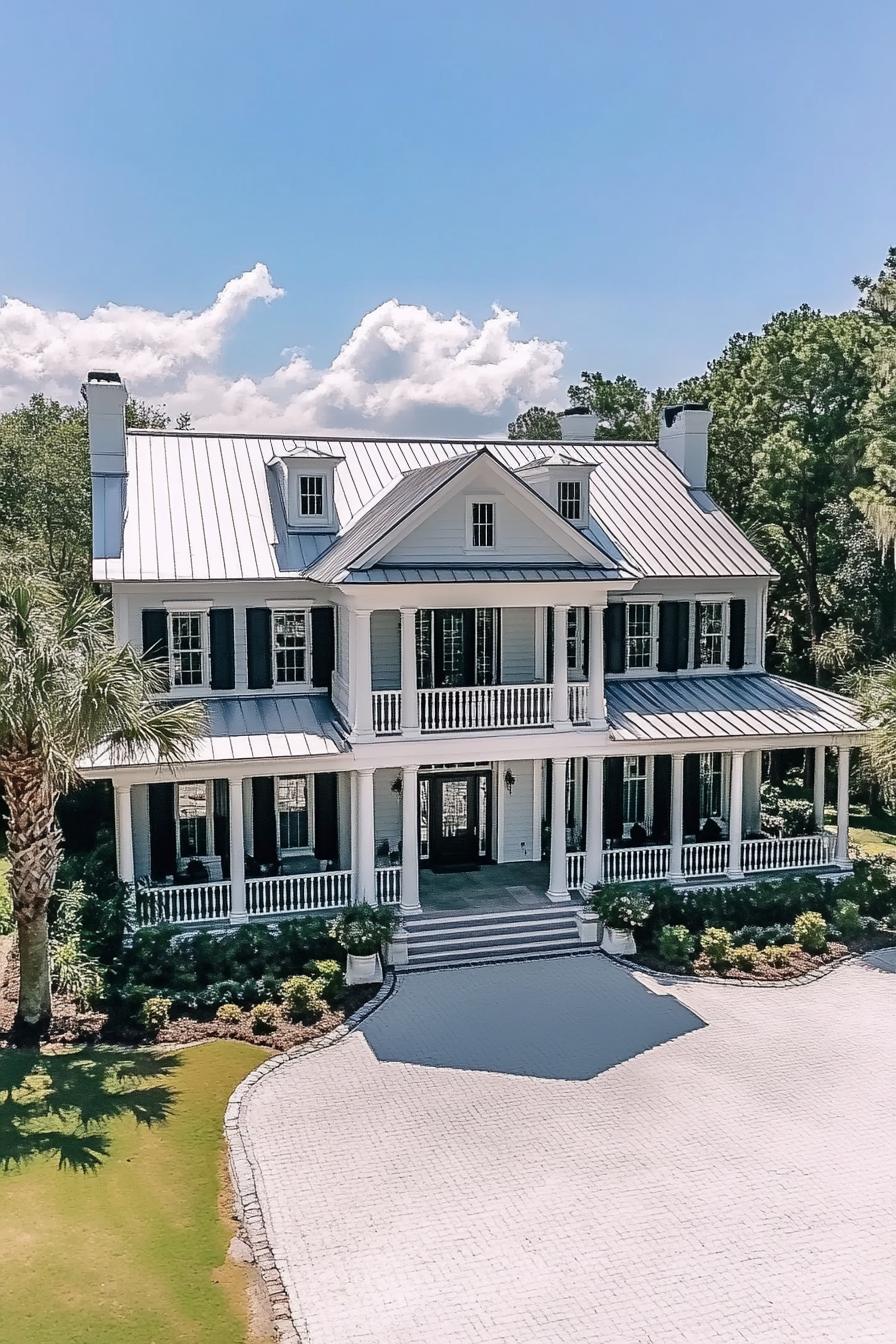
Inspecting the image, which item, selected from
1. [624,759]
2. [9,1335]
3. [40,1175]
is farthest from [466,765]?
[9,1335]

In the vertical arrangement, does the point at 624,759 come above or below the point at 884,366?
below

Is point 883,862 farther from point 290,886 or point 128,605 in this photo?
point 128,605

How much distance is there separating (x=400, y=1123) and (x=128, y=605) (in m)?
11.5

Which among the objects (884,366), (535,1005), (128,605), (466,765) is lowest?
(535,1005)

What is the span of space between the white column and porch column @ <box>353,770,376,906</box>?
4.62 metres

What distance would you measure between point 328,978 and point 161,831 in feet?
17.0

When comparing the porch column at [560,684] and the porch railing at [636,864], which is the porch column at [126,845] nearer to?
the porch column at [560,684]

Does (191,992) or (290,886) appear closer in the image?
(191,992)

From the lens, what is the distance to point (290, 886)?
1964cm

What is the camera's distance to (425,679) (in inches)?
848

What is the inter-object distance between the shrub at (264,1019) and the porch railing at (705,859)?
9.44 m

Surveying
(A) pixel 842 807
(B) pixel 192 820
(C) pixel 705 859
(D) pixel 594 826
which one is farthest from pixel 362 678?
(A) pixel 842 807

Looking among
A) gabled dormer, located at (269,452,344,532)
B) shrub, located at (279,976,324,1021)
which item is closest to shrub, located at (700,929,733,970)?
shrub, located at (279,976,324,1021)

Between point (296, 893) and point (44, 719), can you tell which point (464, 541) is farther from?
point (44, 719)
